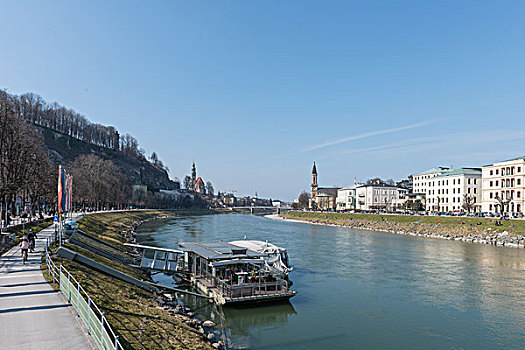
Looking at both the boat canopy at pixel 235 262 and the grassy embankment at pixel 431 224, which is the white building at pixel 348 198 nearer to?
the grassy embankment at pixel 431 224

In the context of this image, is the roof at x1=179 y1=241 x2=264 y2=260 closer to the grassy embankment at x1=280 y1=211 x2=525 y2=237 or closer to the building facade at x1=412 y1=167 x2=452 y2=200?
the grassy embankment at x1=280 y1=211 x2=525 y2=237

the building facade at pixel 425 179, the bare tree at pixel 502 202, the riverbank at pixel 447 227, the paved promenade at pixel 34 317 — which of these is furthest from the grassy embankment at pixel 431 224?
the paved promenade at pixel 34 317

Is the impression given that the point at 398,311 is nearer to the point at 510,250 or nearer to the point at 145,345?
the point at 145,345

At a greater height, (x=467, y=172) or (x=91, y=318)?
(x=467, y=172)

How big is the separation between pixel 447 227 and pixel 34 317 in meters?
71.8

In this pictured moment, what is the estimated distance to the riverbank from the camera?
56656mm

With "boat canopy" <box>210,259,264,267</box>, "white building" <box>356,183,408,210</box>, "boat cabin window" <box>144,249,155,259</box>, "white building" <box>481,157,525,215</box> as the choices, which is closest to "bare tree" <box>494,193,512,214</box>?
"white building" <box>481,157,525,215</box>

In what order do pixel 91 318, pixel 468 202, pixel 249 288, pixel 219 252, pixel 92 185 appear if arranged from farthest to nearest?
pixel 468 202 < pixel 92 185 < pixel 219 252 < pixel 249 288 < pixel 91 318

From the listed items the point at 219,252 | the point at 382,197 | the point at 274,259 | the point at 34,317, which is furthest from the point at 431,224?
the point at 34,317

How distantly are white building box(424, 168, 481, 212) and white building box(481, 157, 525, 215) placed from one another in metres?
6.54

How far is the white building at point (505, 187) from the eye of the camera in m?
77.3

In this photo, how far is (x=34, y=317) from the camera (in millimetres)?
13188

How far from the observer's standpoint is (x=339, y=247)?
5209cm

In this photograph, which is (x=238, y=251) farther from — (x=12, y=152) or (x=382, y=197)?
(x=382, y=197)
